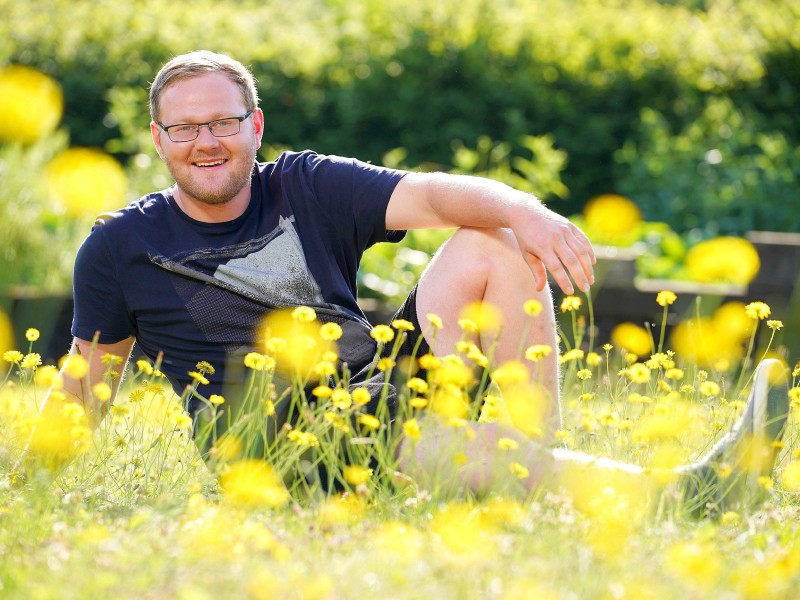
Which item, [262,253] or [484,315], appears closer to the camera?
[484,315]

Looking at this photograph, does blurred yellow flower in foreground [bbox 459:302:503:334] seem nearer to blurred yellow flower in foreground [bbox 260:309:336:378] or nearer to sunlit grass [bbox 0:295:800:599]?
sunlit grass [bbox 0:295:800:599]

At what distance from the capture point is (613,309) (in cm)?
474

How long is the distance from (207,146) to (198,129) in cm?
8

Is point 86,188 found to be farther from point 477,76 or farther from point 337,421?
point 337,421

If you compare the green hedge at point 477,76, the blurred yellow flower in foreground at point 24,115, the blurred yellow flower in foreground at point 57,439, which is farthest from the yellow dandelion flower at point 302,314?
the green hedge at point 477,76

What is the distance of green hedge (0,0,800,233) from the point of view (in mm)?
7414

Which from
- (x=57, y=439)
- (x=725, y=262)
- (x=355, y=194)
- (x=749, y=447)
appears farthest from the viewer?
(x=725, y=262)

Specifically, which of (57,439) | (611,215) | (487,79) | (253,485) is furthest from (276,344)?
(487,79)

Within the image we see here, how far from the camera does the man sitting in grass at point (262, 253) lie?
283 cm

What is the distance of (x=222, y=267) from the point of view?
2912 mm

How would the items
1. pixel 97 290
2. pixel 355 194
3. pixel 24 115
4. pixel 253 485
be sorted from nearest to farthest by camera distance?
pixel 253 485
pixel 97 290
pixel 355 194
pixel 24 115

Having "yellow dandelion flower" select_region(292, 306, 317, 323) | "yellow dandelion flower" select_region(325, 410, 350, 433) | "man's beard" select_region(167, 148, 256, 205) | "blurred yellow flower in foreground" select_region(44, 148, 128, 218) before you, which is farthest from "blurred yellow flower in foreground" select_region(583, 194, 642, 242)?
"yellow dandelion flower" select_region(325, 410, 350, 433)

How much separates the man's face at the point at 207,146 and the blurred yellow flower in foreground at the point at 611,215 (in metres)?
3.01

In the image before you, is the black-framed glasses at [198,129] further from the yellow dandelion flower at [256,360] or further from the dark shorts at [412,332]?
the yellow dandelion flower at [256,360]
